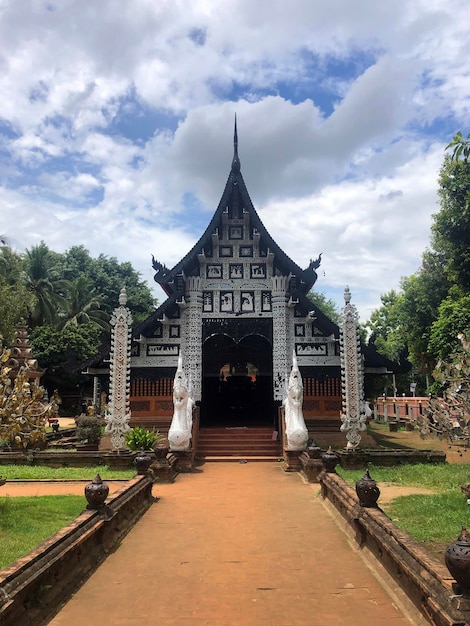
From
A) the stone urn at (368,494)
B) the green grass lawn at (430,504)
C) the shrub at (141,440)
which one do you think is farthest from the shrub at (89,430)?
the stone urn at (368,494)

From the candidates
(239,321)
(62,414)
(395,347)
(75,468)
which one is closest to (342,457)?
(239,321)

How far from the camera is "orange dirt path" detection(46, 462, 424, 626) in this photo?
4.71 m

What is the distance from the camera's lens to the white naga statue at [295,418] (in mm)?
13383

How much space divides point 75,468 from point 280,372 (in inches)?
263

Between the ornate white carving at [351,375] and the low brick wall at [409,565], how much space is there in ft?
22.1

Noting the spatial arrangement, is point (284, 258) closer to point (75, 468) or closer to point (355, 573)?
point (75, 468)

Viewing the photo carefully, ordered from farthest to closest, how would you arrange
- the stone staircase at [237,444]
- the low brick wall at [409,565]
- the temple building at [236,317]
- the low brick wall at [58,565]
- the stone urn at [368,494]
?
the temple building at [236,317] → the stone staircase at [237,444] → the stone urn at [368,494] → the low brick wall at [58,565] → the low brick wall at [409,565]

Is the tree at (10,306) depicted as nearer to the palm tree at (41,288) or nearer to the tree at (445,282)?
the palm tree at (41,288)

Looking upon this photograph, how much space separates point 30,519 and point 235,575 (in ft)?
11.1

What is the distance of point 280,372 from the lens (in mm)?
16531

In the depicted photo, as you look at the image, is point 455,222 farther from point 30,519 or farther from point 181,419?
point 30,519

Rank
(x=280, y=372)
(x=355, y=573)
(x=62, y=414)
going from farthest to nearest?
(x=62, y=414) < (x=280, y=372) < (x=355, y=573)

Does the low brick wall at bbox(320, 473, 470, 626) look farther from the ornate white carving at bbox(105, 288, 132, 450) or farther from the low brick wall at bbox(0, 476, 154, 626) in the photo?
the ornate white carving at bbox(105, 288, 132, 450)

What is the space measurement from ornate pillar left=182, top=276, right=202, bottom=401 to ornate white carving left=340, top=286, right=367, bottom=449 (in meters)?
4.54
